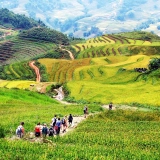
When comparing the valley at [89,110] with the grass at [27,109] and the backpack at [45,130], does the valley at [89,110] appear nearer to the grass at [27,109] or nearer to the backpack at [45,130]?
the grass at [27,109]

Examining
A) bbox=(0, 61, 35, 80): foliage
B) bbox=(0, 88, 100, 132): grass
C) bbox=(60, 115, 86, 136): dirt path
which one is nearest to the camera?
bbox=(60, 115, 86, 136): dirt path

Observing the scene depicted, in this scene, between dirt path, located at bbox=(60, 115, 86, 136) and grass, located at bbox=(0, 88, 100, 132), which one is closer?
dirt path, located at bbox=(60, 115, 86, 136)

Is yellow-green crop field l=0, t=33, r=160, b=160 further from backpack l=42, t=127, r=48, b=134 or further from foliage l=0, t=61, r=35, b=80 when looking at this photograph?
foliage l=0, t=61, r=35, b=80

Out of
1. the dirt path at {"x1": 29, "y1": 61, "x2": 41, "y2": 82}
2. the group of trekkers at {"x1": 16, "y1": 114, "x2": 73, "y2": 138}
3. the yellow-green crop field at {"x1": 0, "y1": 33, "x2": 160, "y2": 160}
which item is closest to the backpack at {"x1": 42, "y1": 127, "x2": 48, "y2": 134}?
the group of trekkers at {"x1": 16, "y1": 114, "x2": 73, "y2": 138}

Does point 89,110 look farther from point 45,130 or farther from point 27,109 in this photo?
point 45,130

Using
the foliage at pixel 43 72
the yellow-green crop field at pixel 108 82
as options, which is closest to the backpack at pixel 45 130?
the yellow-green crop field at pixel 108 82

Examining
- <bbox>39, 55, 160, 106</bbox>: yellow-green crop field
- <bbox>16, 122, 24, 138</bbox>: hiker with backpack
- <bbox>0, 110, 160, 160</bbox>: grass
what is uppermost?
<bbox>39, 55, 160, 106</bbox>: yellow-green crop field

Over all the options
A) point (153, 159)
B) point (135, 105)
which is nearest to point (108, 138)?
point (153, 159)

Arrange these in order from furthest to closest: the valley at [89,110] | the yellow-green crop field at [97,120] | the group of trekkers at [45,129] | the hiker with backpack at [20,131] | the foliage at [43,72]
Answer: the foliage at [43,72], the hiker with backpack at [20,131], the group of trekkers at [45,129], the valley at [89,110], the yellow-green crop field at [97,120]

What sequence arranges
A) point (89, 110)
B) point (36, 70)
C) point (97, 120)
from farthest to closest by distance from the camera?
point (36, 70), point (89, 110), point (97, 120)

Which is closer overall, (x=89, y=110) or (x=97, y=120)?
(x=97, y=120)

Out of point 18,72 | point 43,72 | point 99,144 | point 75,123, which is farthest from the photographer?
point 18,72

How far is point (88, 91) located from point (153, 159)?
62167 millimetres

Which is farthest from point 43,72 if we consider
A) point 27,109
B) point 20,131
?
point 20,131
